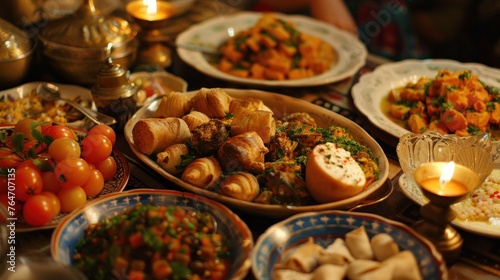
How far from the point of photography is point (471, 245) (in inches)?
58.1

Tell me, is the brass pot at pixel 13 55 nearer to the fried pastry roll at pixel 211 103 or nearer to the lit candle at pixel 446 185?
the fried pastry roll at pixel 211 103

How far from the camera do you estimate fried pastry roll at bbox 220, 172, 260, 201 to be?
143cm

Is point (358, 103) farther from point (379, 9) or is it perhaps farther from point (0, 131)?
point (379, 9)

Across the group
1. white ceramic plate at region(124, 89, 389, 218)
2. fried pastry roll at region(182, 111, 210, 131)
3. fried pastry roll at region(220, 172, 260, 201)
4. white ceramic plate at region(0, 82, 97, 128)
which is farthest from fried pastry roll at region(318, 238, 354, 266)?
white ceramic plate at region(0, 82, 97, 128)

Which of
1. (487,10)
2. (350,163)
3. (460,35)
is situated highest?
(350,163)

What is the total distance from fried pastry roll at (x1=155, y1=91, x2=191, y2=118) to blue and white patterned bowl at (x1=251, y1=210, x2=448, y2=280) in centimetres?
66

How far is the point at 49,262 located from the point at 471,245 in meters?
1.13

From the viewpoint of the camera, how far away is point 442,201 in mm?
1324

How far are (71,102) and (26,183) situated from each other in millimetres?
668

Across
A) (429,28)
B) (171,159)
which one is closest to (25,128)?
(171,159)

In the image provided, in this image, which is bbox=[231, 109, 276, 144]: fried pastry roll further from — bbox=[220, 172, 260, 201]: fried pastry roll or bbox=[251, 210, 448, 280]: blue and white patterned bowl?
bbox=[251, 210, 448, 280]: blue and white patterned bowl

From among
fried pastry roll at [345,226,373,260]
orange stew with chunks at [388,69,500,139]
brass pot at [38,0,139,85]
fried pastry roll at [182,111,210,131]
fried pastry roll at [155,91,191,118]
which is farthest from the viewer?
brass pot at [38,0,139,85]

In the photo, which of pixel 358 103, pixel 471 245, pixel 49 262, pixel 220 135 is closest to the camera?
pixel 49 262

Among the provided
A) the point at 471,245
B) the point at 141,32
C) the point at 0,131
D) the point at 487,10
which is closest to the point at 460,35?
the point at 487,10
